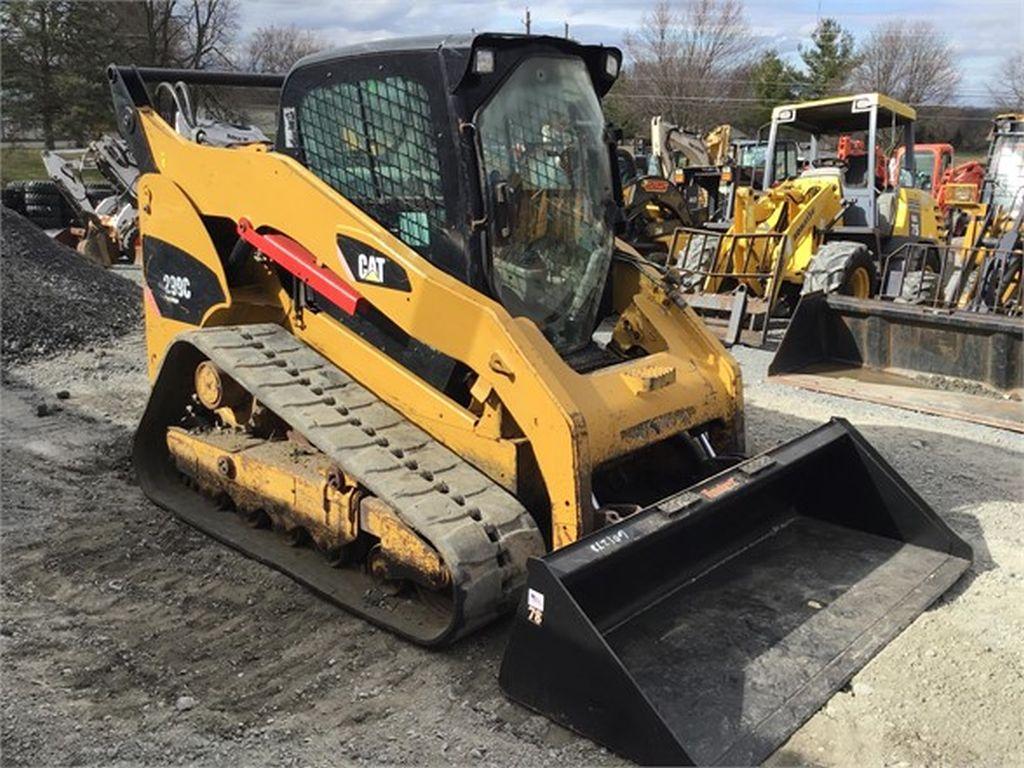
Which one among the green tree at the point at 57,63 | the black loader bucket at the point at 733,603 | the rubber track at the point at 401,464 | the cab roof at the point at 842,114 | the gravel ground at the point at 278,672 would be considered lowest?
the gravel ground at the point at 278,672

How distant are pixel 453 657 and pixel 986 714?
178 cm

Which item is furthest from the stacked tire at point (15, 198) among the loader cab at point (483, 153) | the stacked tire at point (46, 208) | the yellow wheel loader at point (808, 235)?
the loader cab at point (483, 153)

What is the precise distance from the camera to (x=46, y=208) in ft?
61.7

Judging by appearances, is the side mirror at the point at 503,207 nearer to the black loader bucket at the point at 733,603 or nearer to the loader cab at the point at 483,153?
the loader cab at the point at 483,153

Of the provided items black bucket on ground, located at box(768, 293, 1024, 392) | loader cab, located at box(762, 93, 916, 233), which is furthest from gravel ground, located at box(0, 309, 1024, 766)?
loader cab, located at box(762, 93, 916, 233)

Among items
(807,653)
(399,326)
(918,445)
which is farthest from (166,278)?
(918,445)

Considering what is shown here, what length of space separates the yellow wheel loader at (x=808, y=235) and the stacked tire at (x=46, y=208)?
45.5ft

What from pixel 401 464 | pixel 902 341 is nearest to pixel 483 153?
pixel 401 464

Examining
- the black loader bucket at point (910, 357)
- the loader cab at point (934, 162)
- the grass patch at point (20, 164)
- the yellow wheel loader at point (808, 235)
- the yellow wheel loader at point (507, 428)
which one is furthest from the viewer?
the grass patch at point (20, 164)

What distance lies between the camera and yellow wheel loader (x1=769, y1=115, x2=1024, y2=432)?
21.7ft

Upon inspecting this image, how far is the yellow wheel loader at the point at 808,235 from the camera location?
9039mm

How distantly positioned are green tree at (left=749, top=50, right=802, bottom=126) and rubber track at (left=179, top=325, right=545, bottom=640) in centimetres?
4257

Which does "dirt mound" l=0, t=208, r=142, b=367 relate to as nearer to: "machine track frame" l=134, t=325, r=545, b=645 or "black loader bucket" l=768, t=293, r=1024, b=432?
"machine track frame" l=134, t=325, r=545, b=645

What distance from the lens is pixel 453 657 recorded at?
3.34 metres
